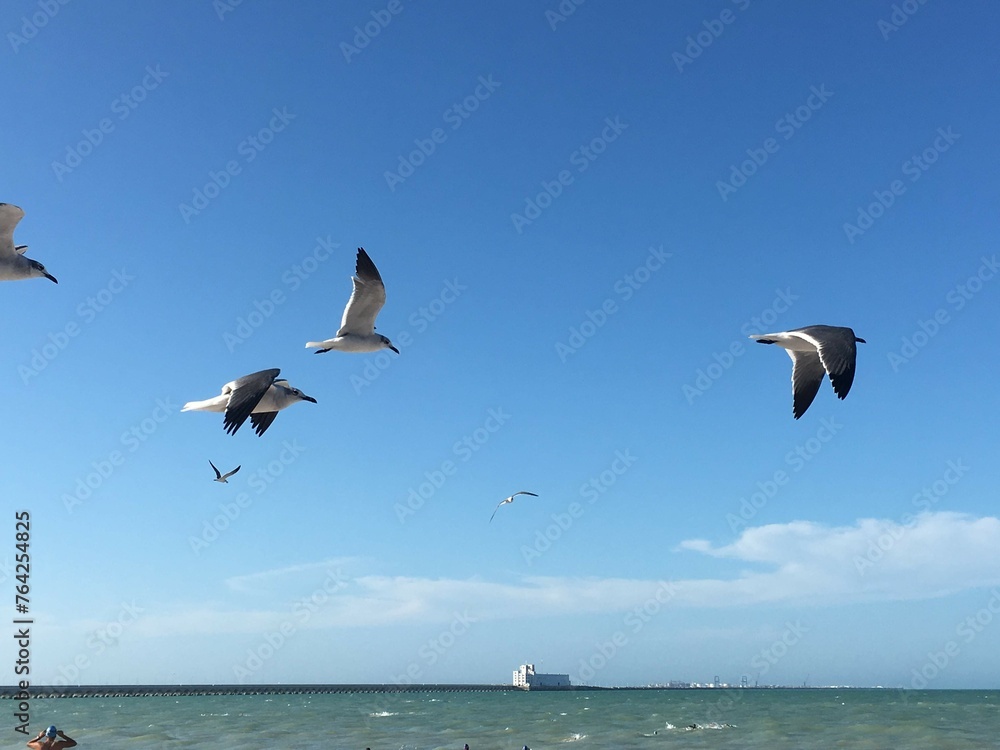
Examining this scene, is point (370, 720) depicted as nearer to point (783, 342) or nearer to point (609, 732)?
point (609, 732)

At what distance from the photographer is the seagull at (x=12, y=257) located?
11.4m

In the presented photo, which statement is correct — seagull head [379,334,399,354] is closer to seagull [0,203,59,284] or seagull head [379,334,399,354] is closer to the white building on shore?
seagull [0,203,59,284]

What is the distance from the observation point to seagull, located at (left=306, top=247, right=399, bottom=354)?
1423cm

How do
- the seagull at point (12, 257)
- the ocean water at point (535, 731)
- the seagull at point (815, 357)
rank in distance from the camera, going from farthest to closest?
the ocean water at point (535, 731) < the seagull at point (12, 257) < the seagull at point (815, 357)

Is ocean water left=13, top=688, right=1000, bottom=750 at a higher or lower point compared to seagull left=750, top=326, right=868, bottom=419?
lower

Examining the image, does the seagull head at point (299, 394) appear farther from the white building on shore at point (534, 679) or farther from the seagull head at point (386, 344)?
the white building on shore at point (534, 679)

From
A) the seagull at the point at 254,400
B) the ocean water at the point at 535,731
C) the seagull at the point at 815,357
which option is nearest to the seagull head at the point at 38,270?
the seagull at the point at 254,400

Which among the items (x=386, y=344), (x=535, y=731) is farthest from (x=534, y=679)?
(x=386, y=344)

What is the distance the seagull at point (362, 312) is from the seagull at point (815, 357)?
5.82m

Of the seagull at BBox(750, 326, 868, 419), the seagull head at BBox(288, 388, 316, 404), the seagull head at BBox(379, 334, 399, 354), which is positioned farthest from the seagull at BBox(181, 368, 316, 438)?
the seagull at BBox(750, 326, 868, 419)

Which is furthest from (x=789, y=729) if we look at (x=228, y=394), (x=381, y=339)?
(x=228, y=394)

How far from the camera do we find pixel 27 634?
42.4ft

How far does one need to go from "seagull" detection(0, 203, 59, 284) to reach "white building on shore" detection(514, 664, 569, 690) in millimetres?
117025

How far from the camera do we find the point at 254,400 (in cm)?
1101
